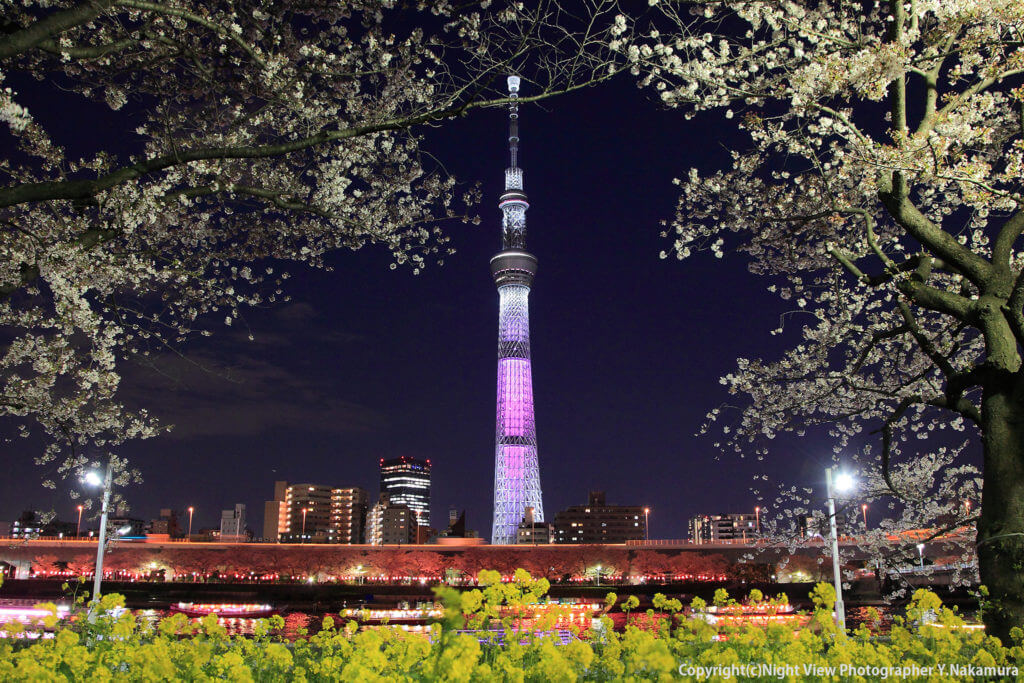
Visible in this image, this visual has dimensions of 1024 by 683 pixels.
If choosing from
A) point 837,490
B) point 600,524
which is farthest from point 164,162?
point 600,524

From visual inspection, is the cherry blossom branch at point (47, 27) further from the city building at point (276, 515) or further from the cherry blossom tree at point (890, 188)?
the city building at point (276, 515)

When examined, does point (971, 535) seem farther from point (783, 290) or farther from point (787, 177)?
point (787, 177)

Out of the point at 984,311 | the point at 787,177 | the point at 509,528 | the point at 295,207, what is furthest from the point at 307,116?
the point at 509,528

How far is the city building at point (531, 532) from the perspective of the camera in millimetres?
89062

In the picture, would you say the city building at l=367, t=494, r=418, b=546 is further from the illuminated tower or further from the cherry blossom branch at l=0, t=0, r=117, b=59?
the cherry blossom branch at l=0, t=0, r=117, b=59

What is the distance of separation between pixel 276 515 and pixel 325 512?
15.1 m

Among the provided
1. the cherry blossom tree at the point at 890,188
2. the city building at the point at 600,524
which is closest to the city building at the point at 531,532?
the city building at the point at 600,524

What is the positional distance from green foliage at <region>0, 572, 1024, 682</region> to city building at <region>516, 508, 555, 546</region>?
83.5 metres

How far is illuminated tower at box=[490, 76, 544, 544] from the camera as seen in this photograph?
3620 inches

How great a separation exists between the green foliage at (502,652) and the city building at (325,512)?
158 meters

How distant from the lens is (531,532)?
89.8 metres

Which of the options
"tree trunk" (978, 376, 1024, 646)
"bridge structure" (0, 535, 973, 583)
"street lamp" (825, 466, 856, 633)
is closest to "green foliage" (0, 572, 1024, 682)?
"tree trunk" (978, 376, 1024, 646)

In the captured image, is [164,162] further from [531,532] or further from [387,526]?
[387,526]

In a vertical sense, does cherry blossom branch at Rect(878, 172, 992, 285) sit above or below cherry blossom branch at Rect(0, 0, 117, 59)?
below
